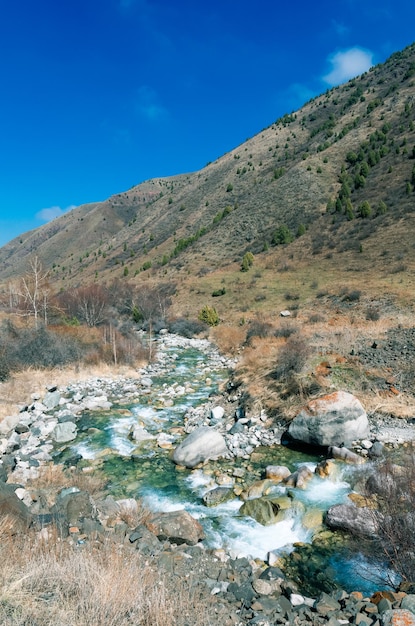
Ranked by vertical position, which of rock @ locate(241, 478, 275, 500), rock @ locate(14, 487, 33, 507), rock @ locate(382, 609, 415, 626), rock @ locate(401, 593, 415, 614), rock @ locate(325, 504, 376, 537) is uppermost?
rock @ locate(14, 487, 33, 507)

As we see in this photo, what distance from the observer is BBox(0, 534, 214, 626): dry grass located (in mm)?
3193

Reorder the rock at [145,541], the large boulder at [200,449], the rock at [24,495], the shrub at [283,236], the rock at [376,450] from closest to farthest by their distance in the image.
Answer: the rock at [145,541] < the rock at [24,495] < the rock at [376,450] < the large boulder at [200,449] < the shrub at [283,236]

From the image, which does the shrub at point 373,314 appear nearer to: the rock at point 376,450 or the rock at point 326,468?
the rock at point 376,450

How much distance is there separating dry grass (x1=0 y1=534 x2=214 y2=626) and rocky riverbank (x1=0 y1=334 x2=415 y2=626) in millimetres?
1130

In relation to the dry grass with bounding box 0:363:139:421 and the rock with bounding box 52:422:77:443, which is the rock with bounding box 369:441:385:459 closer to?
the rock with bounding box 52:422:77:443

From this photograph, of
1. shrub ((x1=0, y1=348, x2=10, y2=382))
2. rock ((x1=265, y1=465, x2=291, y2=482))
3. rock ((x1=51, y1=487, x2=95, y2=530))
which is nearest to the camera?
rock ((x1=51, y1=487, x2=95, y2=530))

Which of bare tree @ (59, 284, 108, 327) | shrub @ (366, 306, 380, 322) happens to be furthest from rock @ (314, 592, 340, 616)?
bare tree @ (59, 284, 108, 327)

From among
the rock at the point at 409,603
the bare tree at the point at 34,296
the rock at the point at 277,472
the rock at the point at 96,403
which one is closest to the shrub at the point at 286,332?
the rock at the point at 96,403

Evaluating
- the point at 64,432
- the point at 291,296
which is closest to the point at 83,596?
the point at 64,432

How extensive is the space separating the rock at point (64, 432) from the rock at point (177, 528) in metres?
6.55

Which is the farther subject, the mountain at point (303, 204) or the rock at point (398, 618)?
the mountain at point (303, 204)

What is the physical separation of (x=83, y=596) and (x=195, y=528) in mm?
4152

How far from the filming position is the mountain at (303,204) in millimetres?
48250

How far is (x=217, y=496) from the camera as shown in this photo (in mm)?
8695
